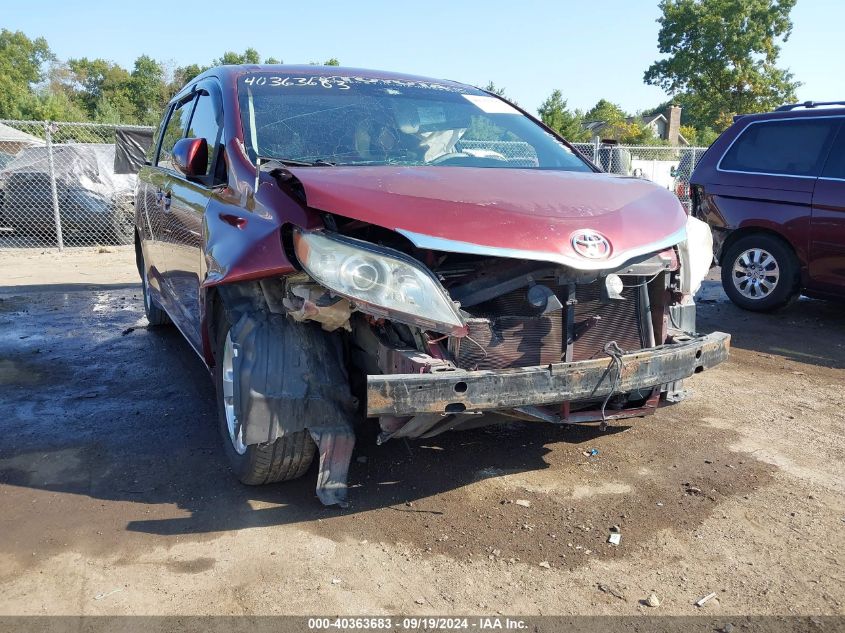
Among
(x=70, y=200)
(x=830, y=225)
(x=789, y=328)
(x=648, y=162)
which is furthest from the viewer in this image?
(x=648, y=162)

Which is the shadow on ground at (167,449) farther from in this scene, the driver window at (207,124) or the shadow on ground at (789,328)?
the shadow on ground at (789,328)

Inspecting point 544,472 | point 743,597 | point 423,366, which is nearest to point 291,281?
point 423,366

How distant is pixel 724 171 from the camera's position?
23.5 feet

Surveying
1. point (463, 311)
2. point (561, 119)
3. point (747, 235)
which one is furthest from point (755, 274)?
point (561, 119)

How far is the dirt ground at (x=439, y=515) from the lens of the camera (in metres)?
2.54

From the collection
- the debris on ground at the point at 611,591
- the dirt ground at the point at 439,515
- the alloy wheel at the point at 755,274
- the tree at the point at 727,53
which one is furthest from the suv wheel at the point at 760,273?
the tree at the point at 727,53

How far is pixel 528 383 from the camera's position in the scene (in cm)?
269

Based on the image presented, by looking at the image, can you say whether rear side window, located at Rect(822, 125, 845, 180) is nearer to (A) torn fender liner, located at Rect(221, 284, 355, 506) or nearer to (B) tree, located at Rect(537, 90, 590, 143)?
(A) torn fender liner, located at Rect(221, 284, 355, 506)

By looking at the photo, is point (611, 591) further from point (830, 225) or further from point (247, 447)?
point (830, 225)

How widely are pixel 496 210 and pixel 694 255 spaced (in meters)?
1.20

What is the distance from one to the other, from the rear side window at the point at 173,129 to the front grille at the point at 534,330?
271 cm

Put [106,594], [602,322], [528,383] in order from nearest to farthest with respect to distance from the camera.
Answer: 1. [106,594]
2. [528,383]
3. [602,322]

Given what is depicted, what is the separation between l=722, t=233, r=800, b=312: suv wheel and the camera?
6.71 metres

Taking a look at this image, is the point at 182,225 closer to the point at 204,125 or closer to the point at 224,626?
the point at 204,125
